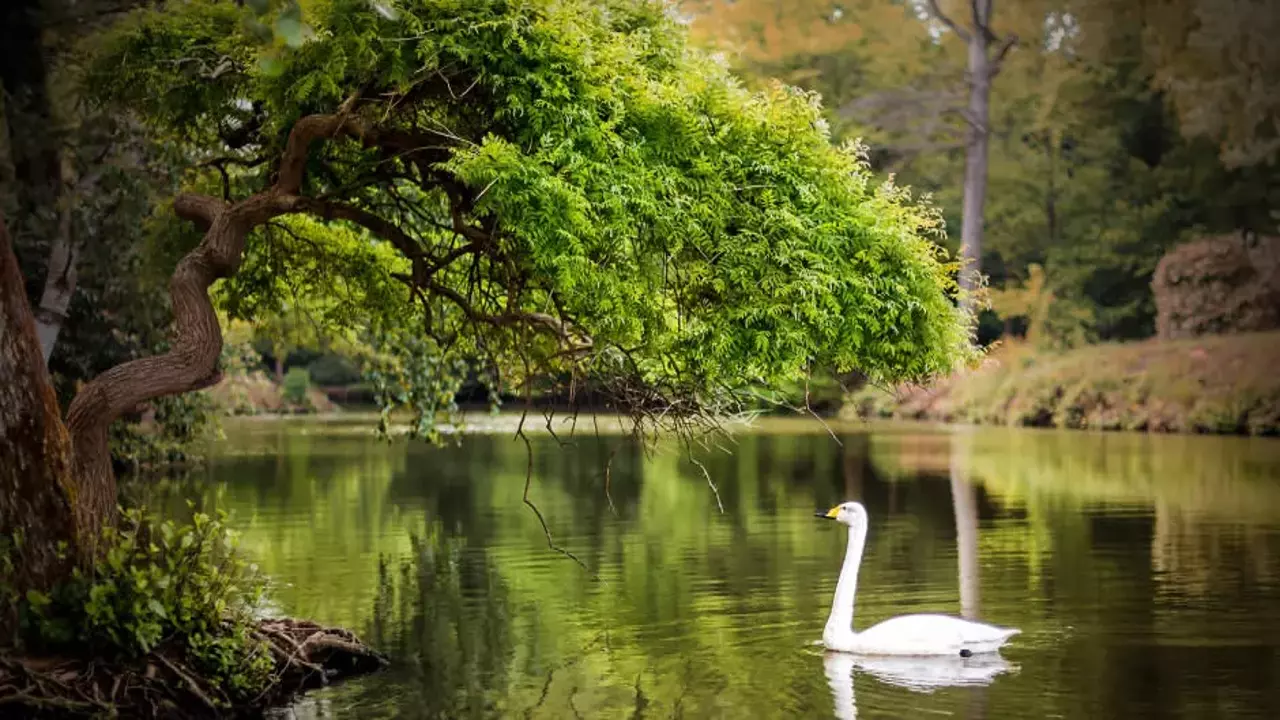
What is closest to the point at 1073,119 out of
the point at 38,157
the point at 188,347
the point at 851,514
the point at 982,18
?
the point at 982,18

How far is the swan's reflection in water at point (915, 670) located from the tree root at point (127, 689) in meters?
3.44

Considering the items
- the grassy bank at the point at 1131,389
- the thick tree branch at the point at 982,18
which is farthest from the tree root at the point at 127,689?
the thick tree branch at the point at 982,18

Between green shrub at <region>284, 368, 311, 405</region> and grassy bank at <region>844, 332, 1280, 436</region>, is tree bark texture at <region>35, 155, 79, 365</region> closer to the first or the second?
grassy bank at <region>844, 332, 1280, 436</region>

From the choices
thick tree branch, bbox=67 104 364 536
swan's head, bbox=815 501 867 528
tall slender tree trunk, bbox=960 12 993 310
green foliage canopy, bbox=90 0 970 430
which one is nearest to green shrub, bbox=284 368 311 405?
tall slender tree trunk, bbox=960 12 993 310

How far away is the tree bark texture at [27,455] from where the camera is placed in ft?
33.4

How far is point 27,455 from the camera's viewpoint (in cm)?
1023

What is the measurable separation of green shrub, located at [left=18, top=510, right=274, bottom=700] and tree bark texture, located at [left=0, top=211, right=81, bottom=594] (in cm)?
23

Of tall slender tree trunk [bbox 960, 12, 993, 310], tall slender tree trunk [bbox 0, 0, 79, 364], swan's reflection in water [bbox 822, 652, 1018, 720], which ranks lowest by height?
swan's reflection in water [bbox 822, 652, 1018, 720]

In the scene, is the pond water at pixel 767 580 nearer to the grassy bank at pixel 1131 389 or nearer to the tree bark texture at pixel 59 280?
the tree bark texture at pixel 59 280

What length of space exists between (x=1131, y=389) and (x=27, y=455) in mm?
→ 37859

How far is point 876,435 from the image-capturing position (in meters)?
44.6

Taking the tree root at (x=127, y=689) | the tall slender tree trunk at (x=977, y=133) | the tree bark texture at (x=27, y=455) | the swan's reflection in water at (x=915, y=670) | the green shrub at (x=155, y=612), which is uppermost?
the tall slender tree trunk at (x=977, y=133)

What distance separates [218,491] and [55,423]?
17103mm

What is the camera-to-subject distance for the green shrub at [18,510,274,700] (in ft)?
33.1
